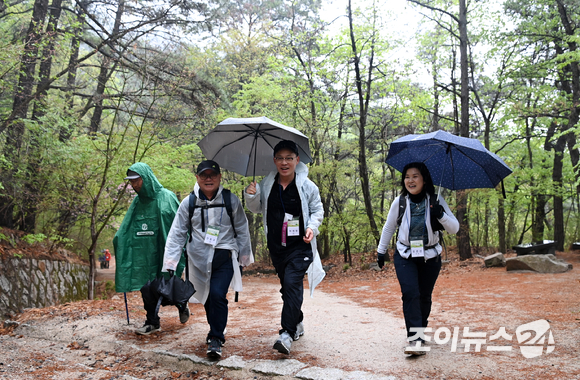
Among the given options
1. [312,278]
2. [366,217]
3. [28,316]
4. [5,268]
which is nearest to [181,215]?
[312,278]

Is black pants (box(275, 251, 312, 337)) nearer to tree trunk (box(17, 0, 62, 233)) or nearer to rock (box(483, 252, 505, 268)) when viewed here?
tree trunk (box(17, 0, 62, 233))

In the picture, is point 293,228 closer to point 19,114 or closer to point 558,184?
point 19,114

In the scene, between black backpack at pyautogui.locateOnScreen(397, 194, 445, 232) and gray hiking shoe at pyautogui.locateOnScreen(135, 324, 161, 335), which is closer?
black backpack at pyautogui.locateOnScreen(397, 194, 445, 232)

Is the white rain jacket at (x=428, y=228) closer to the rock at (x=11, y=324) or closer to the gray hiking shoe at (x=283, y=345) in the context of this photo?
the gray hiking shoe at (x=283, y=345)

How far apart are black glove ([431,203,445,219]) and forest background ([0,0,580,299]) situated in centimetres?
557

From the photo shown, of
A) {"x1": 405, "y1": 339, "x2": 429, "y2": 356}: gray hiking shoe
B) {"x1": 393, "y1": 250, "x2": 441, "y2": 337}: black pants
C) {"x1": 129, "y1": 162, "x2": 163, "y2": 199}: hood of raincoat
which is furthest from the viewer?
{"x1": 129, "y1": 162, "x2": 163, "y2": 199}: hood of raincoat

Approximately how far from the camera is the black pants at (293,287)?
3602 mm

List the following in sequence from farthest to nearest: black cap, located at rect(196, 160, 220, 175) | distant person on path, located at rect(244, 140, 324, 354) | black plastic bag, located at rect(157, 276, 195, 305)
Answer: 1. black cap, located at rect(196, 160, 220, 175)
2. black plastic bag, located at rect(157, 276, 195, 305)
3. distant person on path, located at rect(244, 140, 324, 354)

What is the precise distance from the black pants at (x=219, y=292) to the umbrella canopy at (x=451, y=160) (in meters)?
1.96

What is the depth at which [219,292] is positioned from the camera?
3801mm

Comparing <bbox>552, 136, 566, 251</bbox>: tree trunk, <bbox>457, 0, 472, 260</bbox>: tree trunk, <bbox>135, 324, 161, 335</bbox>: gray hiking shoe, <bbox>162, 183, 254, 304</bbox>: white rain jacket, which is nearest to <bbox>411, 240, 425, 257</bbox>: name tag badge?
<bbox>162, 183, 254, 304</bbox>: white rain jacket

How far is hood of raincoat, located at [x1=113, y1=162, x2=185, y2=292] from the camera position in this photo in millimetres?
4566

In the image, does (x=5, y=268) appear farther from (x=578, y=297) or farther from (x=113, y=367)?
(x=578, y=297)

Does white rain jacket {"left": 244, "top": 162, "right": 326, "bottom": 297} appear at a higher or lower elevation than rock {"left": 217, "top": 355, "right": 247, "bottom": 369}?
higher
